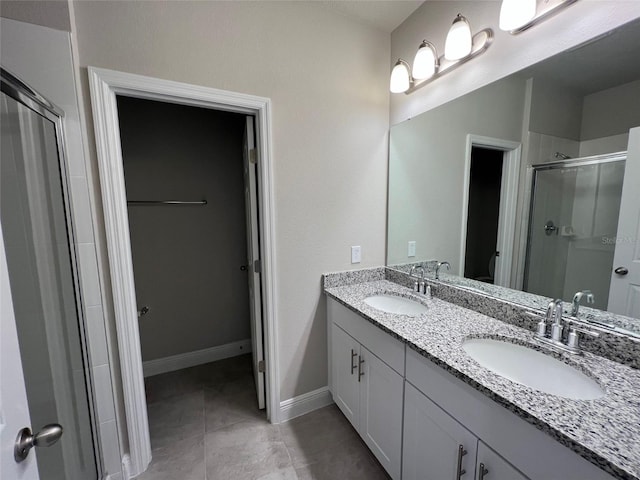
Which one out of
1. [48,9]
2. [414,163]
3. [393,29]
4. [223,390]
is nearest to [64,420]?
[223,390]

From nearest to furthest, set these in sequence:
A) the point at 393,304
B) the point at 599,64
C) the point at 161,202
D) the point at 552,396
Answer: the point at 552,396
the point at 599,64
the point at 393,304
the point at 161,202

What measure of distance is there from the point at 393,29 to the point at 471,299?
70.7 inches

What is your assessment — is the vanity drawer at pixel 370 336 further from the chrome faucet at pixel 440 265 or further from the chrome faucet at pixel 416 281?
the chrome faucet at pixel 440 265

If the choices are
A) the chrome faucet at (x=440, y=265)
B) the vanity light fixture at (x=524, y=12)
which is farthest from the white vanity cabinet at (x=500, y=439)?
the vanity light fixture at (x=524, y=12)

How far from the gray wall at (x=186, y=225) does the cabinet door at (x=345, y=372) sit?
1.19m

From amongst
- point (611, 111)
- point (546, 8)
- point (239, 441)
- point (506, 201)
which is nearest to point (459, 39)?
point (546, 8)

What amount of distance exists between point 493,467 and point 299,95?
1865mm

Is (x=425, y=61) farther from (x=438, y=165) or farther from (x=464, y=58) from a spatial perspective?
(x=438, y=165)

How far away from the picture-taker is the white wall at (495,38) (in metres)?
0.96

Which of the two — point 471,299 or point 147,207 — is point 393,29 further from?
point 147,207

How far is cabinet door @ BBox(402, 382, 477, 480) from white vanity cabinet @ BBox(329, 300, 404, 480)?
54mm

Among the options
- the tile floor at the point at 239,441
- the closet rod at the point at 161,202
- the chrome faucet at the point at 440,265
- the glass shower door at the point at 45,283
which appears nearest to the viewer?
the glass shower door at the point at 45,283

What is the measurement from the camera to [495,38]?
127 centimetres

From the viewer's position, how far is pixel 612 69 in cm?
97
